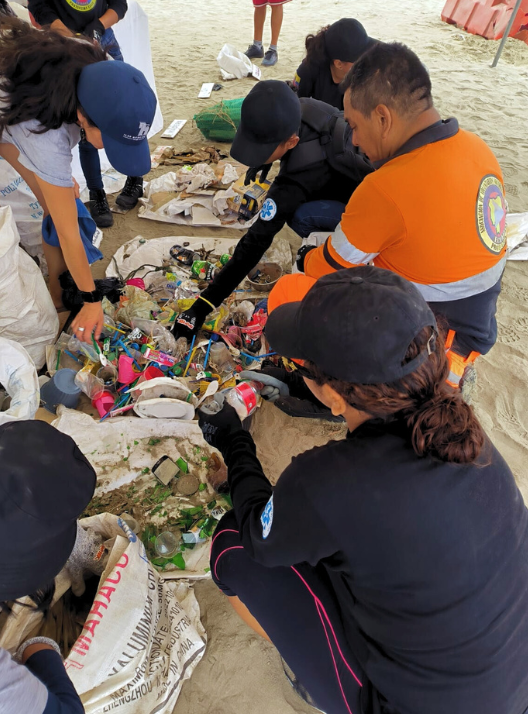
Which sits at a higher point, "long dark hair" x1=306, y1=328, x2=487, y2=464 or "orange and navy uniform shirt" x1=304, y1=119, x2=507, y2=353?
"orange and navy uniform shirt" x1=304, y1=119, x2=507, y2=353

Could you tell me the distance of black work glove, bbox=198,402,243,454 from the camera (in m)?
1.58

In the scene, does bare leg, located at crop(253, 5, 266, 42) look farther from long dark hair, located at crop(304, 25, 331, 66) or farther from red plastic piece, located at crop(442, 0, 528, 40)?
red plastic piece, located at crop(442, 0, 528, 40)

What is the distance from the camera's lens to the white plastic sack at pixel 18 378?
5.76 feet

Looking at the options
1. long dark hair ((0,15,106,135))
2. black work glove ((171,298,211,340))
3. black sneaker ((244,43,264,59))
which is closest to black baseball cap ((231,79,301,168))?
long dark hair ((0,15,106,135))

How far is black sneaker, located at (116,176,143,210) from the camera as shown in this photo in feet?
11.6

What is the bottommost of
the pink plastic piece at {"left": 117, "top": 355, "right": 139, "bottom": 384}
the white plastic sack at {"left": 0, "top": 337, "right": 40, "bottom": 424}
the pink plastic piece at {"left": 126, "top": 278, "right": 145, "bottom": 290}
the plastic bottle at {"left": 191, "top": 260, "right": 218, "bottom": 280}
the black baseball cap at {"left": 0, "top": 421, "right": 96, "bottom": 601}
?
the pink plastic piece at {"left": 117, "top": 355, "right": 139, "bottom": 384}

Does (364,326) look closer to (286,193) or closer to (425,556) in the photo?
(425,556)

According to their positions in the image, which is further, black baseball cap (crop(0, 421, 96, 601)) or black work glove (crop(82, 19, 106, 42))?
black work glove (crop(82, 19, 106, 42))

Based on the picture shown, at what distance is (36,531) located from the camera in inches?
40.0

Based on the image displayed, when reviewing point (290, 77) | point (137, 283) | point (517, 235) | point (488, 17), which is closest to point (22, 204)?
point (137, 283)

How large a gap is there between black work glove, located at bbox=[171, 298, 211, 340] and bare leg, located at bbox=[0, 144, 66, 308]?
31.4 inches

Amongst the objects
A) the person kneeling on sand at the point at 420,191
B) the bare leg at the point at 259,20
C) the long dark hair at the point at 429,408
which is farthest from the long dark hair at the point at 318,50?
the bare leg at the point at 259,20

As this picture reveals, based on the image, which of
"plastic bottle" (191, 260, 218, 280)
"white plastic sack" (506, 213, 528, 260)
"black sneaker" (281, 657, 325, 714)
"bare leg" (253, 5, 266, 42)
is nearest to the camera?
"black sneaker" (281, 657, 325, 714)

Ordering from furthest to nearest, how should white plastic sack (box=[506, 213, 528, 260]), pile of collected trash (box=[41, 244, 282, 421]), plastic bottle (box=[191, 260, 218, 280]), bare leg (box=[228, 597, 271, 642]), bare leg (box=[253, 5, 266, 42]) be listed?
bare leg (box=[253, 5, 266, 42])
white plastic sack (box=[506, 213, 528, 260])
plastic bottle (box=[191, 260, 218, 280])
pile of collected trash (box=[41, 244, 282, 421])
bare leg (box=[228, 597, 271, 642])
